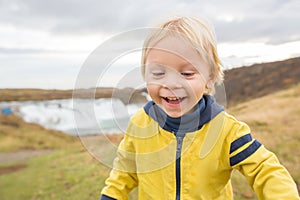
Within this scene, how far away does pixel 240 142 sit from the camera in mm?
1479

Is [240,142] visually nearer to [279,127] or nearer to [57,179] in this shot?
[57,179]

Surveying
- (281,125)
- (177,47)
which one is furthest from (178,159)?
(281,125)

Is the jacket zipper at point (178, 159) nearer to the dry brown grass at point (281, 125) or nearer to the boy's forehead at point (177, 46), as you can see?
the boy's forehead at point (177, 46)

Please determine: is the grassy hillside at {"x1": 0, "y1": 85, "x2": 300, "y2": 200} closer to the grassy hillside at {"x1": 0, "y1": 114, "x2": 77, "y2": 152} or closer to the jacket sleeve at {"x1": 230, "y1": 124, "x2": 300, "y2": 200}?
the grassy hillside at {"x1": 0, "y1": 114, "x2": 77, "y2": 152}

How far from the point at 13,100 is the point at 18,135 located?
1.11 meters

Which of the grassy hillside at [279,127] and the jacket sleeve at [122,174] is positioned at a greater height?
the jacket sleeve at [122,174]

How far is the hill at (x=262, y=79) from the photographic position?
12109 mm

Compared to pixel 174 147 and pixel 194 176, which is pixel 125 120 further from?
pixel 194 176

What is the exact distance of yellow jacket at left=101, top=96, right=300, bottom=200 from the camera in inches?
55.3

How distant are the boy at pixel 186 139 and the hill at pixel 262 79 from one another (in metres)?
10.0

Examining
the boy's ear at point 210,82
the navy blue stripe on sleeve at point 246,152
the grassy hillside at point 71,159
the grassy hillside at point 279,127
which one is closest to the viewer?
the navy blue stripe on sleeve at point 246,152

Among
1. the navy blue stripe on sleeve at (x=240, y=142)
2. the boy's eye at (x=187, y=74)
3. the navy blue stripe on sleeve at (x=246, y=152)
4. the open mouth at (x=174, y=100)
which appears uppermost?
the boy's eye at (x=187, y=74)

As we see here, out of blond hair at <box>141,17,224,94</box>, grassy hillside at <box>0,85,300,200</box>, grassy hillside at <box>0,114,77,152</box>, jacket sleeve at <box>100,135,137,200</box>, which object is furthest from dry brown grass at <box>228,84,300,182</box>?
grassy hillside at <box>0,114,77,152</box>

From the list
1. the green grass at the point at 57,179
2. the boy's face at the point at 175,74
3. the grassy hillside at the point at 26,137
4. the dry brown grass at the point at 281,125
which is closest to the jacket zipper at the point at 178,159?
the boy's face at the point at 175,74
